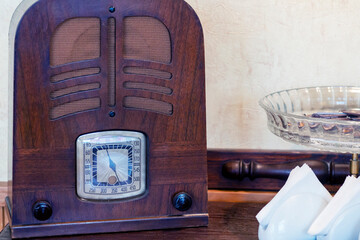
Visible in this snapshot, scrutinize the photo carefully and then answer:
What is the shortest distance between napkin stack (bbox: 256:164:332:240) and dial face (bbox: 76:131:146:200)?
0.25 meters

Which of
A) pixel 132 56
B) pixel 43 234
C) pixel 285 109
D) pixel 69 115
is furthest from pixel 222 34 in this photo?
pixel 43 234

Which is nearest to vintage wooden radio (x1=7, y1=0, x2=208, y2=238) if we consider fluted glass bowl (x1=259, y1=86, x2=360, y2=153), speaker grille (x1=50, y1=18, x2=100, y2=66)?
speaker grille (x1=50, y1=18, x2=100, y2=66)

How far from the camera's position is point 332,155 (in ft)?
4.26

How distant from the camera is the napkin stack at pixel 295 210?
0.96 meters

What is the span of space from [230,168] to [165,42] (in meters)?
0.39

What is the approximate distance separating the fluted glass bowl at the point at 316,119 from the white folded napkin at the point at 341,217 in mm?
81

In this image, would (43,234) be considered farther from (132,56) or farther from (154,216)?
(132,56)

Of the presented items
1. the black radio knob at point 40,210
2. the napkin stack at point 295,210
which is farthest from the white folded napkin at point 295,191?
the black radio knob at point 40,210

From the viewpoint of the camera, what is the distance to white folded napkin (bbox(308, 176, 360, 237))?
0.93 meters

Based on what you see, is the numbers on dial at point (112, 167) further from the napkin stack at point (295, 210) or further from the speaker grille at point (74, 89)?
the napkin stack at point (295, 210)

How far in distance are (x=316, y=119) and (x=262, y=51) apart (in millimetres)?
399

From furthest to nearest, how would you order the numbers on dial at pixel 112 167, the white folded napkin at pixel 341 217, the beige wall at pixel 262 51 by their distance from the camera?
1. the beige wall at pixel 262 51
2. the numbers on dial at pixel 112 167
3. the white folded napkin at pixel 341 217

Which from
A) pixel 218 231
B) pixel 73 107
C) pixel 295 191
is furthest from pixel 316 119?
pixel 73 107

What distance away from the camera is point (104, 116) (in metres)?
1.03
